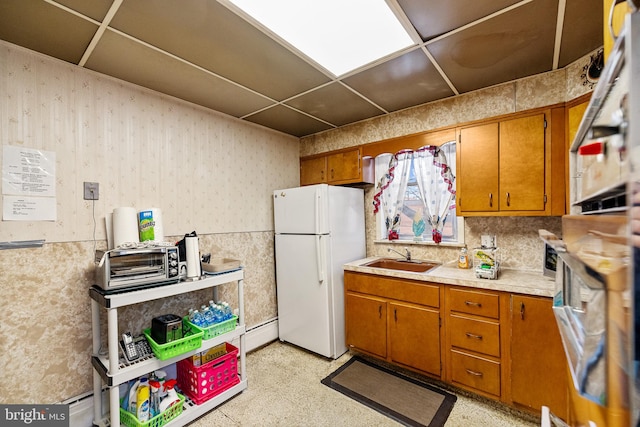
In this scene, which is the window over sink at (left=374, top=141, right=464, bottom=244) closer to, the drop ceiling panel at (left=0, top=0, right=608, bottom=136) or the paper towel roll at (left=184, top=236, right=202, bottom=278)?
the drop ceiling panel at (left=0, top=0, right=608, bottom=136)

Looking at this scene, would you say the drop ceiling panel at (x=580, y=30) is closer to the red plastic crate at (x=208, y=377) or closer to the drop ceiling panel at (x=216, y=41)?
the drop ceiling panel at (x=216, y=41)

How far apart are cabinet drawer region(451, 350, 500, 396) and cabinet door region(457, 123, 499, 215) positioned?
3.85 feet

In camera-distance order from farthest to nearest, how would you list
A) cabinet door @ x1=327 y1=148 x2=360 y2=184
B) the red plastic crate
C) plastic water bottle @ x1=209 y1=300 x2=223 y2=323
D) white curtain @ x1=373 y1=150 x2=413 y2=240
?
cabinet door @ x1=327 y1=148 x2=360 y2=184, white curtain @ x1=373 y1=150 x2=413 y2=240, plastic water bottle @ x1=209 y1=300 x2=223 y2=323, the red plastic crate

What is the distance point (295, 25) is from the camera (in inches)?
60.7

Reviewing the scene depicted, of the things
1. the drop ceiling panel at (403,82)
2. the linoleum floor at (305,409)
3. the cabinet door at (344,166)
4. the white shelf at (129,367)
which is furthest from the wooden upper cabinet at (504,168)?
the white shelf at (129,367)

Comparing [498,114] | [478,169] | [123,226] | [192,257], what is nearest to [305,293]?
[192,257]

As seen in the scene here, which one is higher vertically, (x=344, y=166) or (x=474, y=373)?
(x=344, y=166)

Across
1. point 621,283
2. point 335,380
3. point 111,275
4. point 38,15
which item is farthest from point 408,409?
point 38,15

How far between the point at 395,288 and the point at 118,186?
2.44 metres

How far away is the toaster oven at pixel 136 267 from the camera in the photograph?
1722 mm

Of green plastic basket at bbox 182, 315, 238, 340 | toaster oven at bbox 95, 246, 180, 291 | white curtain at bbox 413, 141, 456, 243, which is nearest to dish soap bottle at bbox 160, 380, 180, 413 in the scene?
green plastic basket at bbox 182, 315, 238, 340

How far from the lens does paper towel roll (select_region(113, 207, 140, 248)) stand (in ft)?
6.52

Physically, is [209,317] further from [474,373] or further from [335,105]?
[335,105]

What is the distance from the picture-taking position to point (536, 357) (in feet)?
6.06
